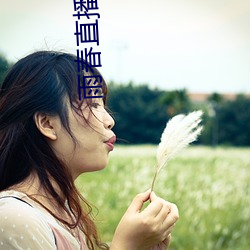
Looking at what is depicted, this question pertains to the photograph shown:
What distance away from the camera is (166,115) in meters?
9.03

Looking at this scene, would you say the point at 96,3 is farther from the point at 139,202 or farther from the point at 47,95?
the point at 139,202

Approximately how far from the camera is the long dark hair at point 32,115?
1058 millimetres

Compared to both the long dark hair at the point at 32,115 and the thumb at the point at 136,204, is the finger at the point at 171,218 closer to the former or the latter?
the thumb at the point at 136,204

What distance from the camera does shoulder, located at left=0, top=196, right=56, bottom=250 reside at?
93 cm

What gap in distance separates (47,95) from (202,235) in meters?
2.44

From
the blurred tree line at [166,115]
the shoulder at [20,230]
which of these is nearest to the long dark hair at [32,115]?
the shoulder at [20,230]

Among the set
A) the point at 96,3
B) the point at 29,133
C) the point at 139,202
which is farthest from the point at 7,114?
the point at 96,3

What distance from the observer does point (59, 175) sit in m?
1.06

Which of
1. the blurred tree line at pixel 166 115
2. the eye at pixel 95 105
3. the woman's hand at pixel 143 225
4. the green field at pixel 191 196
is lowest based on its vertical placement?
the blurred tree line at pixel 166 115

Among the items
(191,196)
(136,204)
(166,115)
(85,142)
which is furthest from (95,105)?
(166,115)

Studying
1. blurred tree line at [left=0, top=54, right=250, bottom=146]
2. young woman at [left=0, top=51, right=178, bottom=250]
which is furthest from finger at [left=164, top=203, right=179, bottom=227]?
blurred tree line at [left=0, top=54, right=250, bottom=146]

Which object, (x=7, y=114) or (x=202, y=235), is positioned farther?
(x=202, y=235)

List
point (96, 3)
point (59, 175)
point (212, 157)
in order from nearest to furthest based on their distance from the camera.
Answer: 1. point (59, 175)
2. point (96, 3)
3. point (212, 157)

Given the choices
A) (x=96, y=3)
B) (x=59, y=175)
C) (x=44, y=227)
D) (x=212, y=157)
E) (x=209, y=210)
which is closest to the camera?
(x=44, y=227)
